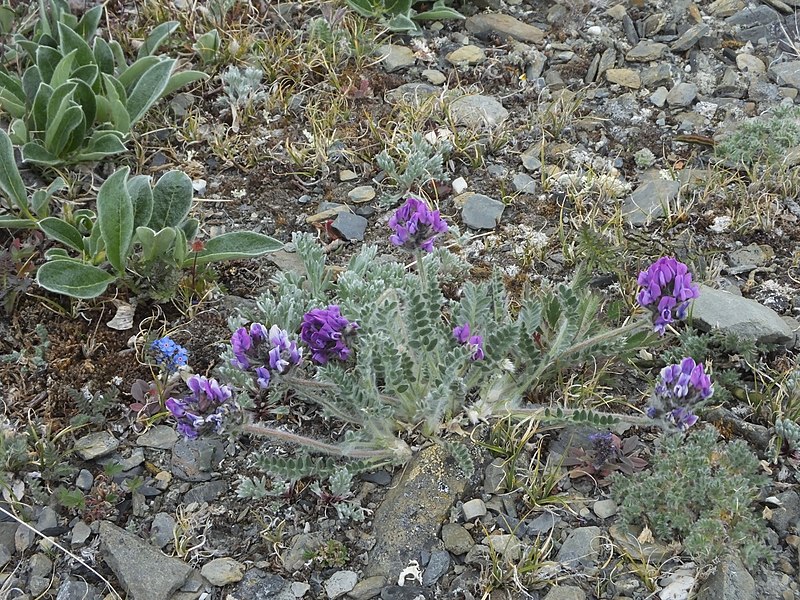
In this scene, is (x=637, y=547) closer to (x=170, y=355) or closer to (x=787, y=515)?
(x=787, y=515)

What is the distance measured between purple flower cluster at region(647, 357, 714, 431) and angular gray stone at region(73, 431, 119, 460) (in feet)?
6.49

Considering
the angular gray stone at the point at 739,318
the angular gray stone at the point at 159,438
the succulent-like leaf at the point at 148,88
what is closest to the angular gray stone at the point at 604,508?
the angular gray stone at the point at 739,318

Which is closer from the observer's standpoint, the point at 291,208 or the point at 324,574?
the point at 324,574

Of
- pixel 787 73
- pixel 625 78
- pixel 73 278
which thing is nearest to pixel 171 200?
pixel 73 278

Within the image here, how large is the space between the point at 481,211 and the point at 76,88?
6.47ft

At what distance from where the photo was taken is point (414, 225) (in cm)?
293

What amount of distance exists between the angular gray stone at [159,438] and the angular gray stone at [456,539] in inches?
43.6

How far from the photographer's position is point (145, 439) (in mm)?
3449

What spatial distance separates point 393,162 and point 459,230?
1.67 ft

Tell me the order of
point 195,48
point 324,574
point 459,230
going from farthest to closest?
point 195,48, point 459,230, point 324,574

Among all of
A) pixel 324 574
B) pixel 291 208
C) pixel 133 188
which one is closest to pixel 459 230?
pixel 291 208

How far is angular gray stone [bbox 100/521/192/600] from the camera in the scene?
2.96m

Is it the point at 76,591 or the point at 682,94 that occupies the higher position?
the point at 682,94

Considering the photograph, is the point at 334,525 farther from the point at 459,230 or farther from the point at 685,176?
the point at 685,176
